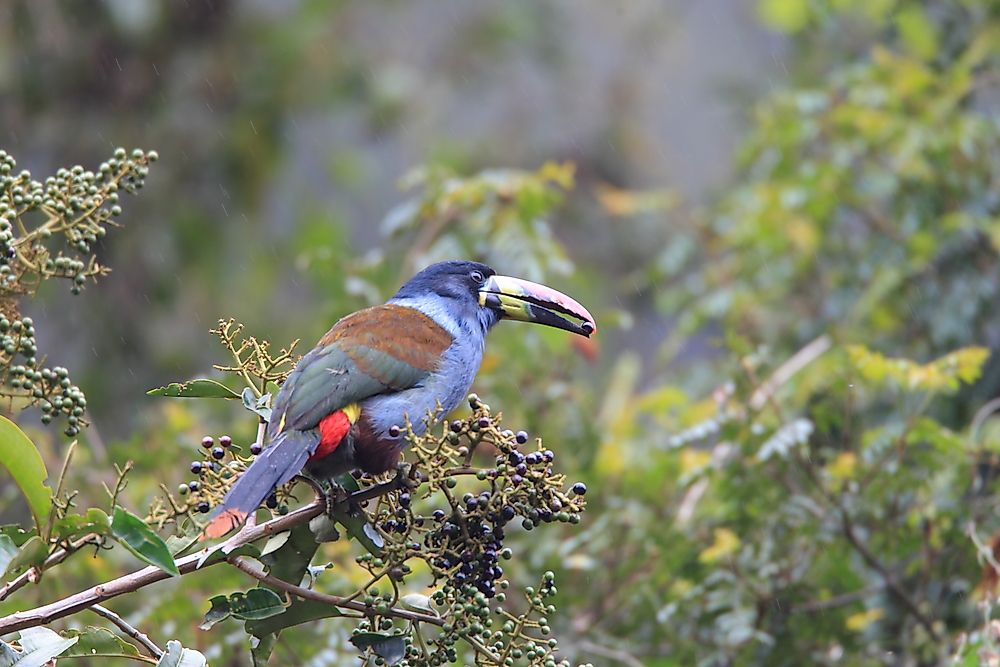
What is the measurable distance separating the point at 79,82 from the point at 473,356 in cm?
460

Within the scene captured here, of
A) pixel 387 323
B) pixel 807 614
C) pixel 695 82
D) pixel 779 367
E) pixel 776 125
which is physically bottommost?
pixel 807 614

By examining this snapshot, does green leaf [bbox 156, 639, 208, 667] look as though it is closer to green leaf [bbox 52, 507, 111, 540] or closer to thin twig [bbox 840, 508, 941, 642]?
green leaf [bbox 52, 507, 111, 540]

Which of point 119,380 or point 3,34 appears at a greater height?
point 3,34

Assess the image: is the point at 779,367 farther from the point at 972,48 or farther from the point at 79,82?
the point at 79,82

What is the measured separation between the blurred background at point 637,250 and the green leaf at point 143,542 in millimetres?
1312

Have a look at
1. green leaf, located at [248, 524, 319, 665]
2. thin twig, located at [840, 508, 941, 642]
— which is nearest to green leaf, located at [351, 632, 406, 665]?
green leaf, located at [248, 524, 319, 665]

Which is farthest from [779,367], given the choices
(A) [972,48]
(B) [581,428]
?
(A) [972,48]

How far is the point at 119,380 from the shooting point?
6.41 m

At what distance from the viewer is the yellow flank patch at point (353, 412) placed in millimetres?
2326

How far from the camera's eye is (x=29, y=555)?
1.74m

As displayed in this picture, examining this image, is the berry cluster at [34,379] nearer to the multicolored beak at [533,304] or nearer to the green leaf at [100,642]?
the green leaf at [100,642]

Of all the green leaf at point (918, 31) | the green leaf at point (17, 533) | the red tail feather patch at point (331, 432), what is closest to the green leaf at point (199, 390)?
the red tail feather patch at point (331, 432)

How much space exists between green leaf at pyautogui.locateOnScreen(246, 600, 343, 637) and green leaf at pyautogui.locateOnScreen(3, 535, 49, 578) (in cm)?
34

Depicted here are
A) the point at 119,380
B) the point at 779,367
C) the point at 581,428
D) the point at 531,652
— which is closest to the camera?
the point at 531,652
